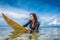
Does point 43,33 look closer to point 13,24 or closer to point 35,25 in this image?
point 35,25

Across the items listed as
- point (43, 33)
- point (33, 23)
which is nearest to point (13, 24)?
point (33, 23)

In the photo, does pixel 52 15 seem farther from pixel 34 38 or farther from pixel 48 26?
pixel 34 38

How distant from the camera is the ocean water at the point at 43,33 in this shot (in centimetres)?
264

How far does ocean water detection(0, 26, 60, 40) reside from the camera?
264 centimetres

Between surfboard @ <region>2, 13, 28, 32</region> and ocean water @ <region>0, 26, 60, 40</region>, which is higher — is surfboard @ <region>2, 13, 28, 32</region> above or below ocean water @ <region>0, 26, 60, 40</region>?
above

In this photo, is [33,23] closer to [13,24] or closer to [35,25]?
[35,25]

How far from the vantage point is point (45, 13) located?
2701 mm

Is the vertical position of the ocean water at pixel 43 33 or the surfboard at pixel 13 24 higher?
the surfboard at pixel 13 24

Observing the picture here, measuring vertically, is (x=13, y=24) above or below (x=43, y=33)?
above

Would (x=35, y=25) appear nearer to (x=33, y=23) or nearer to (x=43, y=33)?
(x=33, y=23)

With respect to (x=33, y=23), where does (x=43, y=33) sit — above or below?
below

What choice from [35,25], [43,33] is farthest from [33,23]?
[43,33]

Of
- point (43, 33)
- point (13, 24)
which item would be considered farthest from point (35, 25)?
point (13, 24)

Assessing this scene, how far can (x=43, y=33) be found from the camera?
8.70 feet
